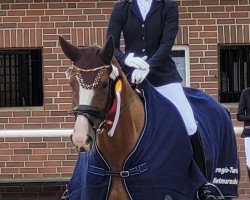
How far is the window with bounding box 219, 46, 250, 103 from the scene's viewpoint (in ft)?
34.6

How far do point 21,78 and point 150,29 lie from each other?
5.06 m

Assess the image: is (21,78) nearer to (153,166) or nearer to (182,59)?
(182,59)

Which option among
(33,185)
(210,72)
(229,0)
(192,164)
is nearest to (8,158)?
(33,185)

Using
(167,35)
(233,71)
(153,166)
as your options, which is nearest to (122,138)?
(153,166)

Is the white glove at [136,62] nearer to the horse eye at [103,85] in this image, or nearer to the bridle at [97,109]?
the bridle at [97,109]

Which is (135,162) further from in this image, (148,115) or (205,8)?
(205,8)

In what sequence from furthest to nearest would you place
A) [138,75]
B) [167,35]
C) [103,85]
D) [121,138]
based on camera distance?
1. [167,35]
2. [138,75]
3. [121,138]
4. [103,85]

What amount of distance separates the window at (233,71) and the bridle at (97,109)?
5.93 meters

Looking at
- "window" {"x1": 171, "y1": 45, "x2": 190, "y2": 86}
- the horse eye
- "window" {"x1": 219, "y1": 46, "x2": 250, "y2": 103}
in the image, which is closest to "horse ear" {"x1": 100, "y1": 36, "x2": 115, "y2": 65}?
the horse eye

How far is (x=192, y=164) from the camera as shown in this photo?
541cm

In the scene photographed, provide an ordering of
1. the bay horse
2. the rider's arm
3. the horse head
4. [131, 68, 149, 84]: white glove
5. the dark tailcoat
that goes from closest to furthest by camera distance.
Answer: the horse head → the bay horse → [131, 68, 149, 84]: white glove → the rider's arm → the dark tailcoat

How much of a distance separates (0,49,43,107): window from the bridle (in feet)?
18.6

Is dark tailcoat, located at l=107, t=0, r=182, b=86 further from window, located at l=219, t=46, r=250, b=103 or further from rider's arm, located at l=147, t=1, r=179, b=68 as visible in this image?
window, located at l=219, t=46, r=250, b=103

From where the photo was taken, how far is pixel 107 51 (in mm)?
4734
